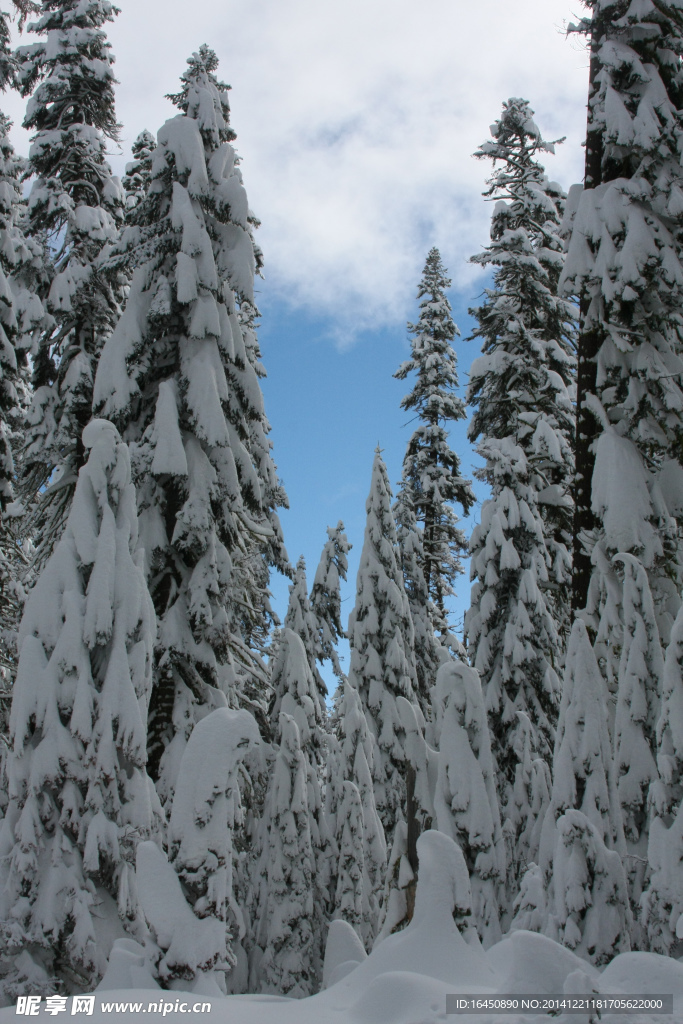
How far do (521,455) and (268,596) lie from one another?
847 cm

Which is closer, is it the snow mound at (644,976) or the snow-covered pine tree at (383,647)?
the snow mound at (644,976)

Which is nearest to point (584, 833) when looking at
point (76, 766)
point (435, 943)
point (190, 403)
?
point (435, 943)

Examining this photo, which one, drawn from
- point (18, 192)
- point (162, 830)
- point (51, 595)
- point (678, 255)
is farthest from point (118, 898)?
point (18, 192)

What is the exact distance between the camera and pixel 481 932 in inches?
329

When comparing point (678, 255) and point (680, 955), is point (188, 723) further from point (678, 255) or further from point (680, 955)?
point (678, 255)

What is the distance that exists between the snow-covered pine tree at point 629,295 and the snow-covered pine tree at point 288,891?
819 cm

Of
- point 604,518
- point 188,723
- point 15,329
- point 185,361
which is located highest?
point 15,329

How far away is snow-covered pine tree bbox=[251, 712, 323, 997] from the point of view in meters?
14.1

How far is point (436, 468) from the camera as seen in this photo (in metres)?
28.5

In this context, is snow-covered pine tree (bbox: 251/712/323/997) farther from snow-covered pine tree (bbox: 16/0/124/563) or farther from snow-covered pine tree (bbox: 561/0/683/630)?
snow-covered pine tree (bbox: 561/0/683/630)

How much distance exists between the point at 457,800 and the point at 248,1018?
4.97m

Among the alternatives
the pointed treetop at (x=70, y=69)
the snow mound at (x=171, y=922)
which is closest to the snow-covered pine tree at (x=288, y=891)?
the snow mound at (x=171, y=922)

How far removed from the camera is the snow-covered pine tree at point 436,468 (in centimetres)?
2845

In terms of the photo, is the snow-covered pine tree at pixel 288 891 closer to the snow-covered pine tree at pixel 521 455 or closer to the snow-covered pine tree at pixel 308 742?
the snow-covered pine tree at pixel 308 742
